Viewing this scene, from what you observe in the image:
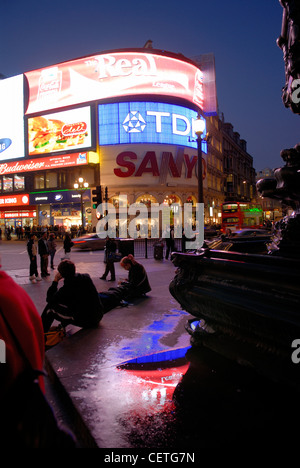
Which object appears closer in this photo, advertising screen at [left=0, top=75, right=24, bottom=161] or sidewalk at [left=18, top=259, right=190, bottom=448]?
sidewalk at [left=18, top=259, right=190, bottom=448]

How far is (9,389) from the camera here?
51.8 inches

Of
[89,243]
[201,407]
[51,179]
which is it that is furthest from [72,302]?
[51,179]

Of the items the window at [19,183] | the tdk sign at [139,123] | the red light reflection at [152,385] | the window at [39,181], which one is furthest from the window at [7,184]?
the red light reflection at [152,385]

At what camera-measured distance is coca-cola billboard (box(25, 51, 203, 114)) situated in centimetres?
3525

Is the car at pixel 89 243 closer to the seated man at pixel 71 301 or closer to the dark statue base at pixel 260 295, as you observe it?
the seated man at pixel 71 301

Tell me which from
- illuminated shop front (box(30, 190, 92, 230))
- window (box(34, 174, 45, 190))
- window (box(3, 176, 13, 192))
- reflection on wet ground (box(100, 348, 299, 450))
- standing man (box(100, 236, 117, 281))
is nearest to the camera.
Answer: reflection on wet ground (box(100, 348, 299, 450))

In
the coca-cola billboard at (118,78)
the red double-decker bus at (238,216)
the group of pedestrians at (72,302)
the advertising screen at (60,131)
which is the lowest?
the group of pedestrians at (72,302)

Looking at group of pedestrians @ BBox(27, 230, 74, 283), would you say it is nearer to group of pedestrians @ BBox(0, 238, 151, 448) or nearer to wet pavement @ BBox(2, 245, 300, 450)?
wet pavement @ BBox(2, 245, 300, 450)

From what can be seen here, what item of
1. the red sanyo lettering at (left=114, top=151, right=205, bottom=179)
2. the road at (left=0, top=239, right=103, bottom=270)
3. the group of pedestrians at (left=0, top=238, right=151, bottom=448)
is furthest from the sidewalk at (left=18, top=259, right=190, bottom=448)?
the red sanyo lettering at (left=114, top=151, right=205, bottom=179)

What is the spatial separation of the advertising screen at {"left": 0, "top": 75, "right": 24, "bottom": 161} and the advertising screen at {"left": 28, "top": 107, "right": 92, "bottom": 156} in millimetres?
2402

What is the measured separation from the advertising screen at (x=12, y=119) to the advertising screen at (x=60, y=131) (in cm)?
240

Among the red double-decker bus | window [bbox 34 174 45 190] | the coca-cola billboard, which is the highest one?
the coca-cola billboard

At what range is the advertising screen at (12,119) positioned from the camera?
41938 millimetres
